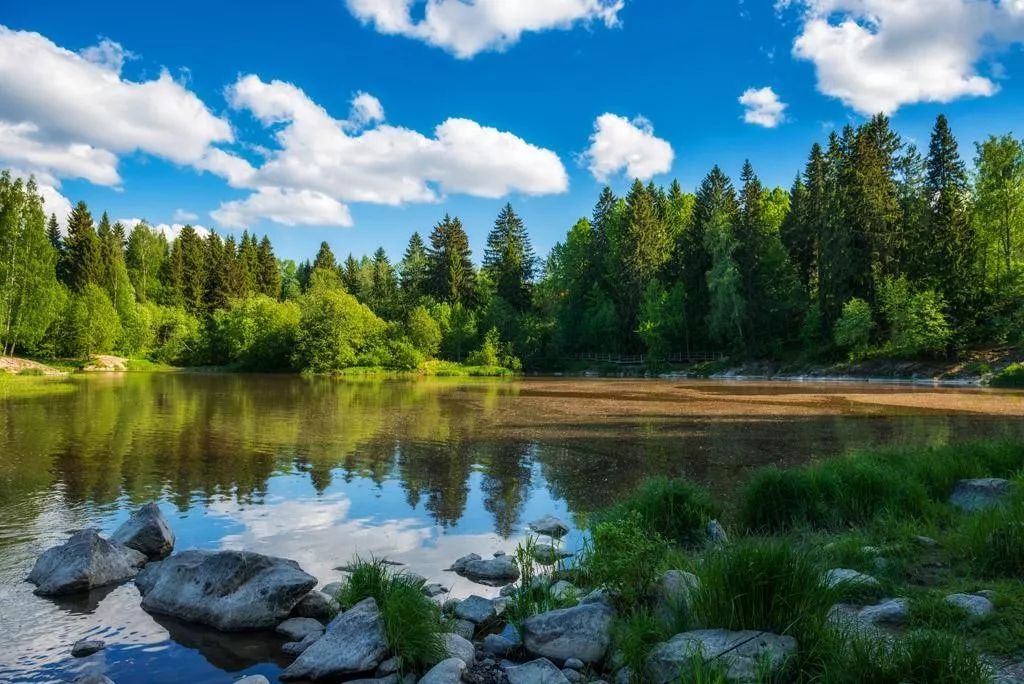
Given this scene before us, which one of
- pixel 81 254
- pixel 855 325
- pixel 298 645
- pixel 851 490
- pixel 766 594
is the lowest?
pixel 298 645

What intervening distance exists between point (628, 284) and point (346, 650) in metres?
76.8

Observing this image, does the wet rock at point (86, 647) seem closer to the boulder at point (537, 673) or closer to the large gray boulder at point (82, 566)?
the large gray boulder at point (82, 566)

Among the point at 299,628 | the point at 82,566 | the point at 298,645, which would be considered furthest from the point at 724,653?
the point at 82,566

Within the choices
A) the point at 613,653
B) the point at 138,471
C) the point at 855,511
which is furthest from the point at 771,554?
the point at 138,471

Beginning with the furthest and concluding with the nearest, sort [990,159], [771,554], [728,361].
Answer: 1. [728,361]
2. [990,159]
3. [771,554]

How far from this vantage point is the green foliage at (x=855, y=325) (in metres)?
54.7

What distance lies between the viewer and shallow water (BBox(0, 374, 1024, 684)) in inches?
258

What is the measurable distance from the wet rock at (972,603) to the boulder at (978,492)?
3.96 m

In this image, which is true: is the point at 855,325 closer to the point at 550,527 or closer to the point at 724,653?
the point at 550,527

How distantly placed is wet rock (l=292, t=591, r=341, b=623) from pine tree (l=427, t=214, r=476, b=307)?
84.9m

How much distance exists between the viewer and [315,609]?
688 centimetres

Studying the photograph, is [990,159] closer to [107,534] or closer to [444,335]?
[444,335]

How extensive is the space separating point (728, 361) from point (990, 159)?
28257 mm

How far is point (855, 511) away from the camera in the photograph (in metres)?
9.55
